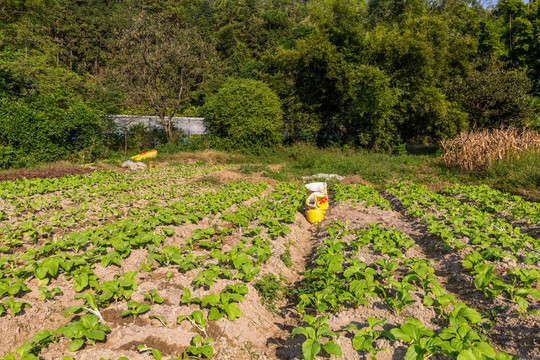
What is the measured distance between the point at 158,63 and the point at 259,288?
16816 mm

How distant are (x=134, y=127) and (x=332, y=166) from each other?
38.8 ft

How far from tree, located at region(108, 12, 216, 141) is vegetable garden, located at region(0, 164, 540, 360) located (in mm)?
12202

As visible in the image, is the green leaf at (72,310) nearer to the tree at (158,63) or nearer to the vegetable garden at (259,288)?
the vegetable garden at (259,288)

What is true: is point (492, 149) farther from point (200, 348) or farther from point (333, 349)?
point (200, 348)

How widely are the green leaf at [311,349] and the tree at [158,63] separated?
680 inches

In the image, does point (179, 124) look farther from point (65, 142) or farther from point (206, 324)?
point (206, 324)

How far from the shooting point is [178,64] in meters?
18.1

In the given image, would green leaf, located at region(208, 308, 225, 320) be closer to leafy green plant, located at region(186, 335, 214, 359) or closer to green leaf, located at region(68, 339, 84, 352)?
leafy green plant, located at region(186, 335, 214, 359)

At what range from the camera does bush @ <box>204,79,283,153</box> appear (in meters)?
17.0

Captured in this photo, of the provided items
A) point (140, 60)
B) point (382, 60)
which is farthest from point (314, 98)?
point (140, 60)

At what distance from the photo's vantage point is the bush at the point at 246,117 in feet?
55.7

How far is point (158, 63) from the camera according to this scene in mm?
17344

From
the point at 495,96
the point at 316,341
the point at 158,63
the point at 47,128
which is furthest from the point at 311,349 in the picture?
the point at 495,96

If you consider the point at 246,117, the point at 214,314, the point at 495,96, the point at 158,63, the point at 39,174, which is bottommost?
the point at 39,174
